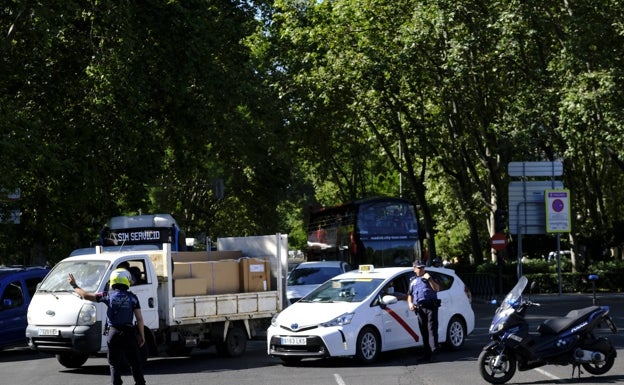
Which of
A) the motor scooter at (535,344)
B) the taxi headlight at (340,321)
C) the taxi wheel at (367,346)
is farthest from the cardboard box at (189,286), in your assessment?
the motor scooter at (535,344)

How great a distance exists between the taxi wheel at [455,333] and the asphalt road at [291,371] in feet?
0.60

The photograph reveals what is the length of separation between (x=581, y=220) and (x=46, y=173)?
29.9 m

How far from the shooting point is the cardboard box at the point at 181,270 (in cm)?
1866

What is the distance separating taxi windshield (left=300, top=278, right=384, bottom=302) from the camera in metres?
17.5

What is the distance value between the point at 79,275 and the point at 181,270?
1926mm

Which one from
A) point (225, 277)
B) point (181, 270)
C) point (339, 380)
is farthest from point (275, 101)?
point (339, 380)

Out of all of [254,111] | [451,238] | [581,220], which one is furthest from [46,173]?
[451,238]

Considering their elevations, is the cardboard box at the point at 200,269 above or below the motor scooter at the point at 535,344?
above

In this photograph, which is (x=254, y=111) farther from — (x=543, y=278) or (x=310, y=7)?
(x=543, y=278)

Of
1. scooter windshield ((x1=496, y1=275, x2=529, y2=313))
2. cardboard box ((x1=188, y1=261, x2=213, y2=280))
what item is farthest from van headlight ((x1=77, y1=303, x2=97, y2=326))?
scooter windshield ((x1=496, y1=275, x2=529, y2=313))

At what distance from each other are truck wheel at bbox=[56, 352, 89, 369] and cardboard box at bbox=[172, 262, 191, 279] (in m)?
2.06

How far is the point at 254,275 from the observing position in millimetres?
19781

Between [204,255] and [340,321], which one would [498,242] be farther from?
[340,321]

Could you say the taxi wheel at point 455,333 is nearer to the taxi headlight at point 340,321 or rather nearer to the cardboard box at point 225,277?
the taxi headlight at point 340,321
